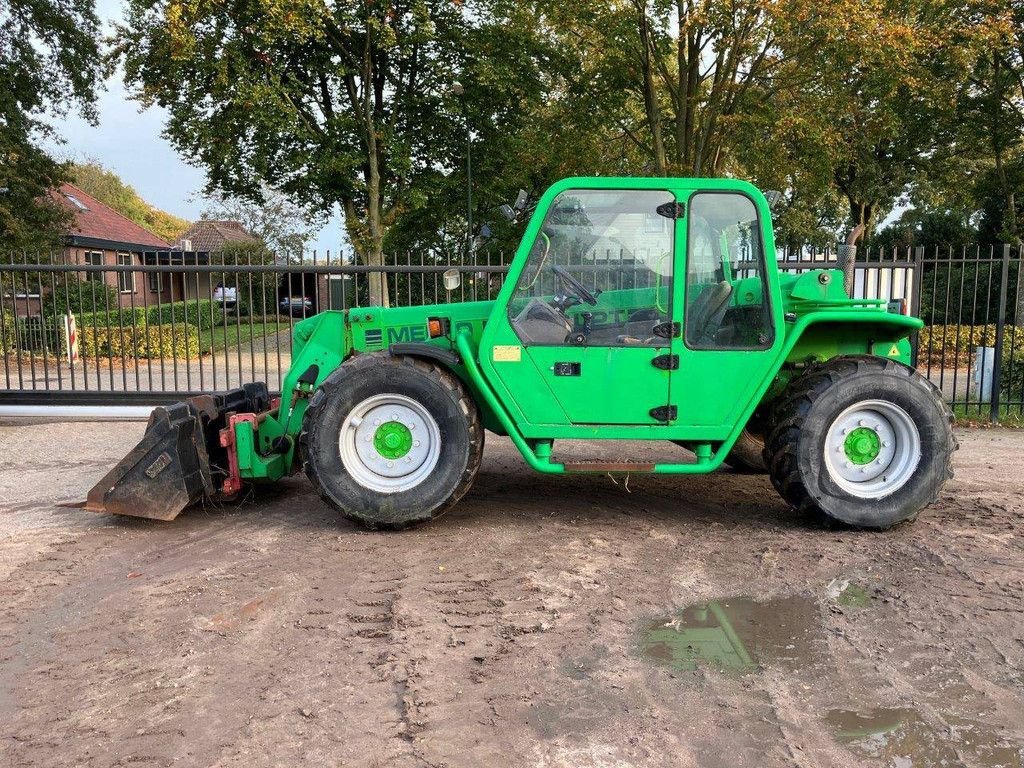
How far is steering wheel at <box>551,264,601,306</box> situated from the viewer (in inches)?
211

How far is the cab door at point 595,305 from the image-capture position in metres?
5.35

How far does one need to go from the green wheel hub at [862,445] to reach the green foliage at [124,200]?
60339mm

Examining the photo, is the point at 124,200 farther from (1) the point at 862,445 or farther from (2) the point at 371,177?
(1) the point at 862,445

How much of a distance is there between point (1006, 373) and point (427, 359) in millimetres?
9067

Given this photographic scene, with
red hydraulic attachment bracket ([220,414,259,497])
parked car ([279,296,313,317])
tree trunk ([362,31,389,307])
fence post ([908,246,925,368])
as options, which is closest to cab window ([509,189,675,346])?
red hydraulic attachment bracket ([220,414,259,497])

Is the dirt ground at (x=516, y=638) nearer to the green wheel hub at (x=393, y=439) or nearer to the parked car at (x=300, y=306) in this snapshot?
the green wheel hub at (x=393, y=439)

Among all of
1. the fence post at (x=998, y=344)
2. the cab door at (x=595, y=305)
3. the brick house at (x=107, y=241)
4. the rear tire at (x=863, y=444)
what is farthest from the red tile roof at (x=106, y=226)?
the rear tire at (x=863, y=444)

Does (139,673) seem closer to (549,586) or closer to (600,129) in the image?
(549,586)

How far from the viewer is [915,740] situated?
10.1 ft

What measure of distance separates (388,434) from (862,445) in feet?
10.3

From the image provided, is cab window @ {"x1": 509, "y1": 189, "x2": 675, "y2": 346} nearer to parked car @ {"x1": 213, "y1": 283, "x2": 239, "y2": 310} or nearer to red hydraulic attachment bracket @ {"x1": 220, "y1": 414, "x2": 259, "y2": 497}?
red hydraulic attachment bracket @ {"x1": 220, "y1": 414, "x2": 259, "y2": 497}

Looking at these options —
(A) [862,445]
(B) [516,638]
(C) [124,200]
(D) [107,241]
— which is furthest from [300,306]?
(C) [124,200]

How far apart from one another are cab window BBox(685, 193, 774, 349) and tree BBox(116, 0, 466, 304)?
54.8ft

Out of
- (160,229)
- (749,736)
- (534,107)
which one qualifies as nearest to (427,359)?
(749,736)
